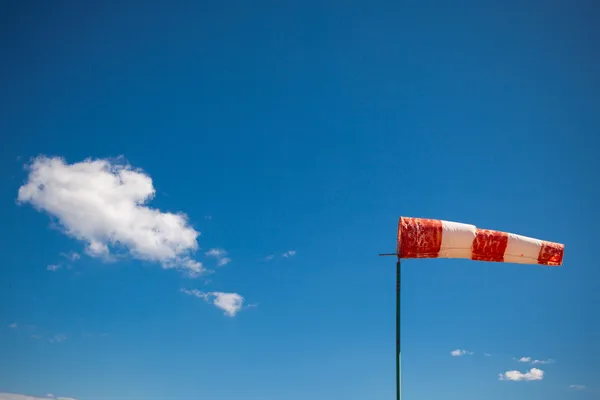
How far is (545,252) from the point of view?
2228 cm

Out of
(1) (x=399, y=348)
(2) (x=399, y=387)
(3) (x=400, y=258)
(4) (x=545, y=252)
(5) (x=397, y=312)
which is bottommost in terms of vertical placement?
(2) (x=399, y=387)

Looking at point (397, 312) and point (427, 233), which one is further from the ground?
point (427, 233)

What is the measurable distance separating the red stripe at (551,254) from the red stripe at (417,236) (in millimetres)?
5443

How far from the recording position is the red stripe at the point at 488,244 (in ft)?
70.0

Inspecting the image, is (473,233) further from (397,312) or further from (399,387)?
(399,387)

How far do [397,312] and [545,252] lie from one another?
25.8ft

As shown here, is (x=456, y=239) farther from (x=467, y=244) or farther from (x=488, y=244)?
(x=488, y=244)

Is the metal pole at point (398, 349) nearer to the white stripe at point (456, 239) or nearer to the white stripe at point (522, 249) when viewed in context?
the white stripe at point (456, 239)

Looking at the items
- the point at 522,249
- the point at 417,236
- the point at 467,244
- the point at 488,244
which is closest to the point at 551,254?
the point at 522,249

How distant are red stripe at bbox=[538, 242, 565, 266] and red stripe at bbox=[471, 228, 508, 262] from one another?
2096mm

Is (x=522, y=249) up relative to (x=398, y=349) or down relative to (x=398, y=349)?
up

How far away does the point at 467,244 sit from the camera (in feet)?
69.5

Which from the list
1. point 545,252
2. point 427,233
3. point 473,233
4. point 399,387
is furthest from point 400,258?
point 545,252

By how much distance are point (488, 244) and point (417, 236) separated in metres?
3.55
